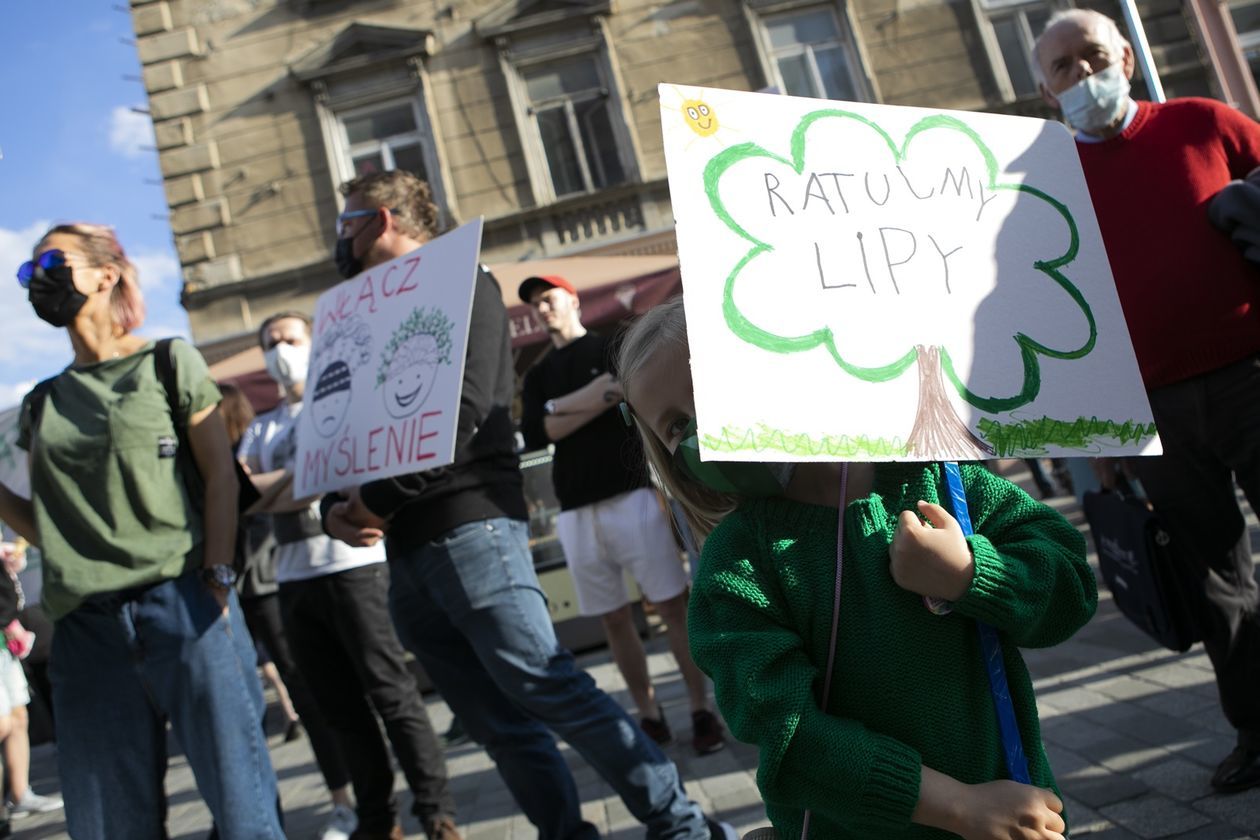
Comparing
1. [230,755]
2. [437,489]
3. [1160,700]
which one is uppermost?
[437,489]

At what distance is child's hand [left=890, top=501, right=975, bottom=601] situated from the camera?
4.01 feet

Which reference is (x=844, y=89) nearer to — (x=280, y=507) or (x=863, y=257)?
(x=280, y=507)

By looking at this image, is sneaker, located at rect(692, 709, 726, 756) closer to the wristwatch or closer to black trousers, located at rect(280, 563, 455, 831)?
black trousers, located at rect(280, 563, 455, 831)

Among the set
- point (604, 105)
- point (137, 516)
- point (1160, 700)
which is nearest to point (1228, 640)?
point (1160, 700)

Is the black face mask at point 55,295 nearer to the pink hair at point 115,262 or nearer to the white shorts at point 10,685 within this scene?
the pink hair at point 115,262

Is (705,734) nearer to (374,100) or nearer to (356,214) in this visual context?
(356,214)

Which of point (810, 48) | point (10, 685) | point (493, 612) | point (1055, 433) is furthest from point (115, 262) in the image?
point (810, 48)

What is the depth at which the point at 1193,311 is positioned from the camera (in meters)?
2.43

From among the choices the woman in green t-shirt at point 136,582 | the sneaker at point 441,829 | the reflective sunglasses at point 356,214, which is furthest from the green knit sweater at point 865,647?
the sneaker at point 441,829

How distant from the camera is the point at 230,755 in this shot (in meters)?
2.26

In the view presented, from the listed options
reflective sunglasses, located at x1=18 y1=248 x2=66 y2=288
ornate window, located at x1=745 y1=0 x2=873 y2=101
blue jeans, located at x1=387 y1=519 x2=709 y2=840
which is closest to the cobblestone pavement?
blue jeans, located at x1=387 y1=519 x2=709 y2=840

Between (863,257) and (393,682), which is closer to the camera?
(863,257)

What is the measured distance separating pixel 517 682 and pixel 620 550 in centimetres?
143

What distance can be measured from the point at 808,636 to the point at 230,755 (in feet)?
5.07
